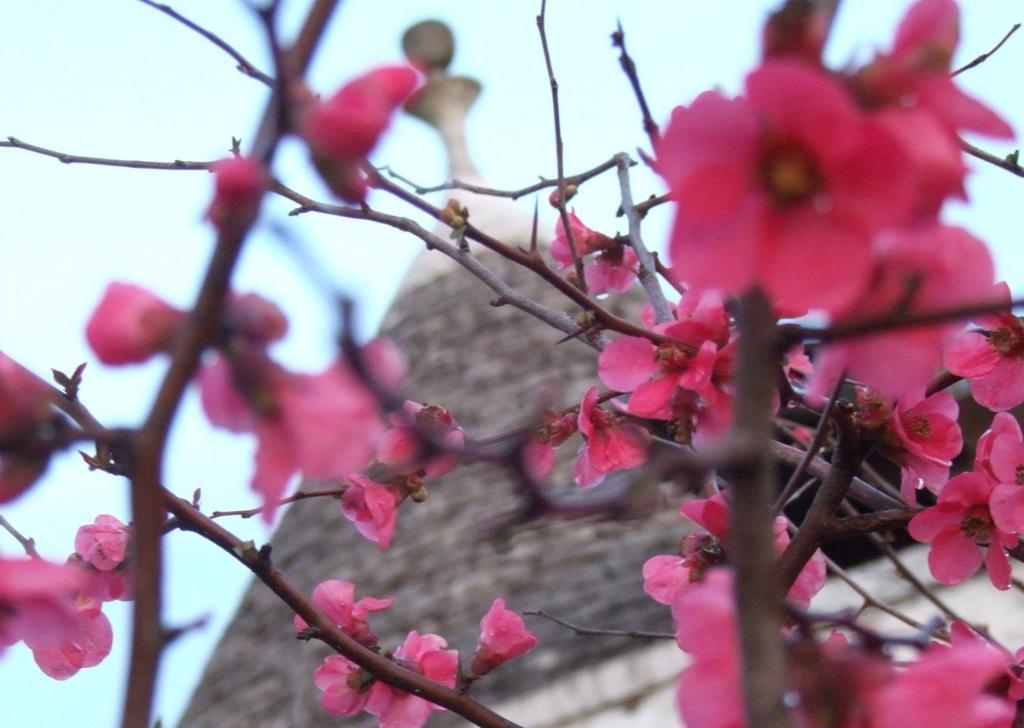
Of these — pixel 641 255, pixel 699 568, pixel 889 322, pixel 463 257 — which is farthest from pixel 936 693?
pixel 641 255

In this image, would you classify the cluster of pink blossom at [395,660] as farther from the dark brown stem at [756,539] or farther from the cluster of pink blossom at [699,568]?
the dark brown stem at [756,539]

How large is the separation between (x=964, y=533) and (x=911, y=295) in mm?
753

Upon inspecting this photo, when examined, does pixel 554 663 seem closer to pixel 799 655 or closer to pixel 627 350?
pixel 627 350

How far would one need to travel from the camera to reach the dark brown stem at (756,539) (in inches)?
15.7

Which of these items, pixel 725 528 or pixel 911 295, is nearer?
pixel 911 295

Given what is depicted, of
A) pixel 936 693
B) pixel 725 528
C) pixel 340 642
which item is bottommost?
pixel 936 693

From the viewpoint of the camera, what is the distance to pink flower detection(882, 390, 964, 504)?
1079 millimetres

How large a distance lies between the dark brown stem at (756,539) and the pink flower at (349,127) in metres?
0.17

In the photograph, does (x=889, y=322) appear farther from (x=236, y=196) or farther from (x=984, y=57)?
(x=984, y=57)

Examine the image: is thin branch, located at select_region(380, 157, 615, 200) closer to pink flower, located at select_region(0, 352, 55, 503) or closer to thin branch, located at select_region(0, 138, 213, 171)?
thin branch, located at select_region(0, 138, 213, 171)

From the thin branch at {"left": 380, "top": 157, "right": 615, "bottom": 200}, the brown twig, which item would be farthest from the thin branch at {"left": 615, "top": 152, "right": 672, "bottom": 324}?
the brown twig

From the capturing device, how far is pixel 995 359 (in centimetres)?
124

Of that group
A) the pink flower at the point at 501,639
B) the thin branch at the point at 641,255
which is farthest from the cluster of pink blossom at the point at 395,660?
the thin branch at the point at 641,255

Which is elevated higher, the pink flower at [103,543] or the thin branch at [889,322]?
the pink flower at [103,543]
